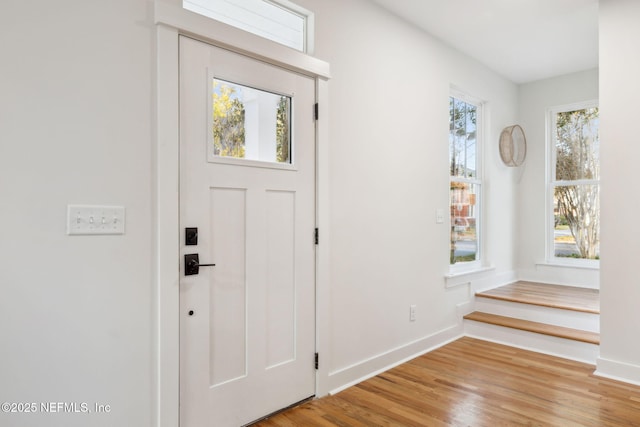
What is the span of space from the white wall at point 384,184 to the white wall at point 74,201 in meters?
1.25

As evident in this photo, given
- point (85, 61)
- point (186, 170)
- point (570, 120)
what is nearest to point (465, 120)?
point (570, 120)

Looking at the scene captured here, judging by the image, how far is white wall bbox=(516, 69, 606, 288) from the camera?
4.76m

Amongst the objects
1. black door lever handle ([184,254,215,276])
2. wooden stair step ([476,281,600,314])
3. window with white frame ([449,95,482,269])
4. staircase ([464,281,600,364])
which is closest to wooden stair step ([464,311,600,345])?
staircase ([464,281,600,364])

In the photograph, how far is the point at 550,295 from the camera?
4156 millimetres

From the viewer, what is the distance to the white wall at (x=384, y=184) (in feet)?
9.11

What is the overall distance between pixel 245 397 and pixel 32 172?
1.55 metres

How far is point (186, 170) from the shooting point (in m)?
1.98

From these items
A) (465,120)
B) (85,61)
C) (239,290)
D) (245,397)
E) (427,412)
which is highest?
(465,120)

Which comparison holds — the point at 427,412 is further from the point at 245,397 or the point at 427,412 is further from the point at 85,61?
the point at 85,61

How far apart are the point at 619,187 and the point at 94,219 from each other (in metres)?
→ 3.39

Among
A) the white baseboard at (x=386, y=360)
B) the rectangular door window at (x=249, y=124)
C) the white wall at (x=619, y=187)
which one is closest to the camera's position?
the rectangular door window at (x=249, y=124)

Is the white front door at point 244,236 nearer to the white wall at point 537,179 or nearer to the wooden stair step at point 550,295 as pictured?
the wooden stair step at point 550,295

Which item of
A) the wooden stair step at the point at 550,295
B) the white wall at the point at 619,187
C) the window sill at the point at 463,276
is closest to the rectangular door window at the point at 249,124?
the window sill at the point at 463,276

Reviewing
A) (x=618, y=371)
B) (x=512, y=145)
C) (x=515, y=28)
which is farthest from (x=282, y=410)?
(x=512, y=145)
